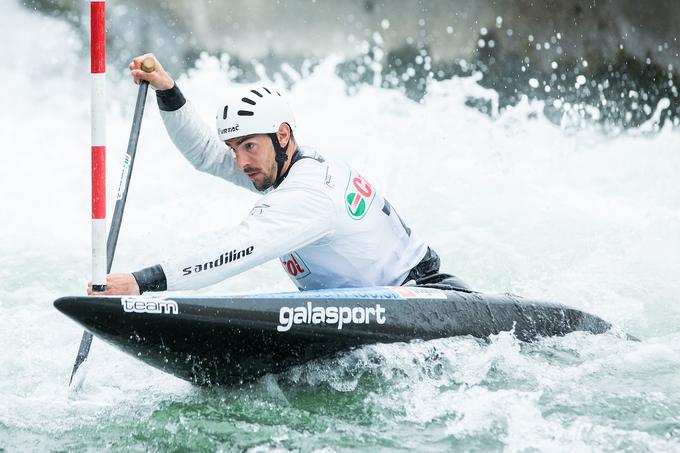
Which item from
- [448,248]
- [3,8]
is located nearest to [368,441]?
[448,248]

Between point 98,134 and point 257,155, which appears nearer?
point 98,134

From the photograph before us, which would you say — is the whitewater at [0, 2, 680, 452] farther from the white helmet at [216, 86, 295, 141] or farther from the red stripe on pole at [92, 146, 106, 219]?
the white helmet at [216, 86, 295, 141]

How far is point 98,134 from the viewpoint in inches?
147

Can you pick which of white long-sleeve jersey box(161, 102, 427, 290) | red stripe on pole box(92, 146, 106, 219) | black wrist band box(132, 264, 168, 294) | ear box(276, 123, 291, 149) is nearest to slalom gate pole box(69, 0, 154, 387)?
red stripe on pole box(92, 146, 106, 219)

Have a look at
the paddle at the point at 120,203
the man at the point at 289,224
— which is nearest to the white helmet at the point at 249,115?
the man at the point at 289,224

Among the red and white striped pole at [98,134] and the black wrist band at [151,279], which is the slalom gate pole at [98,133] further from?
the black wrist band at [151,279]

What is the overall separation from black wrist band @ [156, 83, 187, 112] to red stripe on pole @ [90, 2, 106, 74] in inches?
43.0

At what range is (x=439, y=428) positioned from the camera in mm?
3678

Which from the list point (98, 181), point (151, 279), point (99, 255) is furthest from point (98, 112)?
point (151, 279)

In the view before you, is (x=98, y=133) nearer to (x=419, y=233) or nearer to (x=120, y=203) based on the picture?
(x=120, y=203)

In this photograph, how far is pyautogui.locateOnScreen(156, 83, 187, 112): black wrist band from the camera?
15.8 ft

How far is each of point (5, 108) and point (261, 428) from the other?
8334mm

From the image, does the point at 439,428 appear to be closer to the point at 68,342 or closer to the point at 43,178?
the point at 68,342

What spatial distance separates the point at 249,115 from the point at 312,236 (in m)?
0.67
